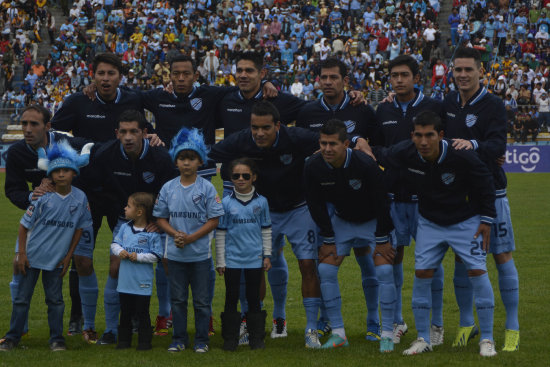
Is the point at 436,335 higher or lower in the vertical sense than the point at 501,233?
lower

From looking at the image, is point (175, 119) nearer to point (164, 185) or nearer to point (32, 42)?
point (164, 185)

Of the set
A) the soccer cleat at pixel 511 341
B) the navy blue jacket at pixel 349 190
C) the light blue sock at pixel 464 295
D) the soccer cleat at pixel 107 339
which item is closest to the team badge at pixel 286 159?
the navy blue jacket at pixel 349 190

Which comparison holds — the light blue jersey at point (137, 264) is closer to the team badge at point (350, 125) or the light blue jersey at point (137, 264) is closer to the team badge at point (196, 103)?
the team badge at point (196, 103)

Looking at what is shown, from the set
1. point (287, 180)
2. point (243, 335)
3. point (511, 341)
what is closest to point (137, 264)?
point (243, 335)

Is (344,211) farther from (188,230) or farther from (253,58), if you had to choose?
(253,58)

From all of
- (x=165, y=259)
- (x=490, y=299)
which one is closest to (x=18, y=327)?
(x=165, y=259)

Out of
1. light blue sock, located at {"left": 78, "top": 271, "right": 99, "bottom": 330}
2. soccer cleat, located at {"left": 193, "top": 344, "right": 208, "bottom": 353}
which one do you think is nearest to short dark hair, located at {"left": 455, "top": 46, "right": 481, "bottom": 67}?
soccer cleat, located at {"left": 193, "top": 344, "right": 208, "bottom": 353}

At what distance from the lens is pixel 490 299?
22.6ft

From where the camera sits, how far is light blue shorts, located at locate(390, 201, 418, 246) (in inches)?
306

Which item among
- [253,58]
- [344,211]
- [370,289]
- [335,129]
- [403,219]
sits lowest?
[370,289]

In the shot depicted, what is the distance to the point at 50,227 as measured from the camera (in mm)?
7250

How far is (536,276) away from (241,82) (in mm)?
5390

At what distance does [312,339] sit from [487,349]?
1.59 meters

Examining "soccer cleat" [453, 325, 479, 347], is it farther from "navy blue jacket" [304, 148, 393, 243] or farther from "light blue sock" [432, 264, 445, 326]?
"navy blue jacket" [304, 148, 393, 243]
